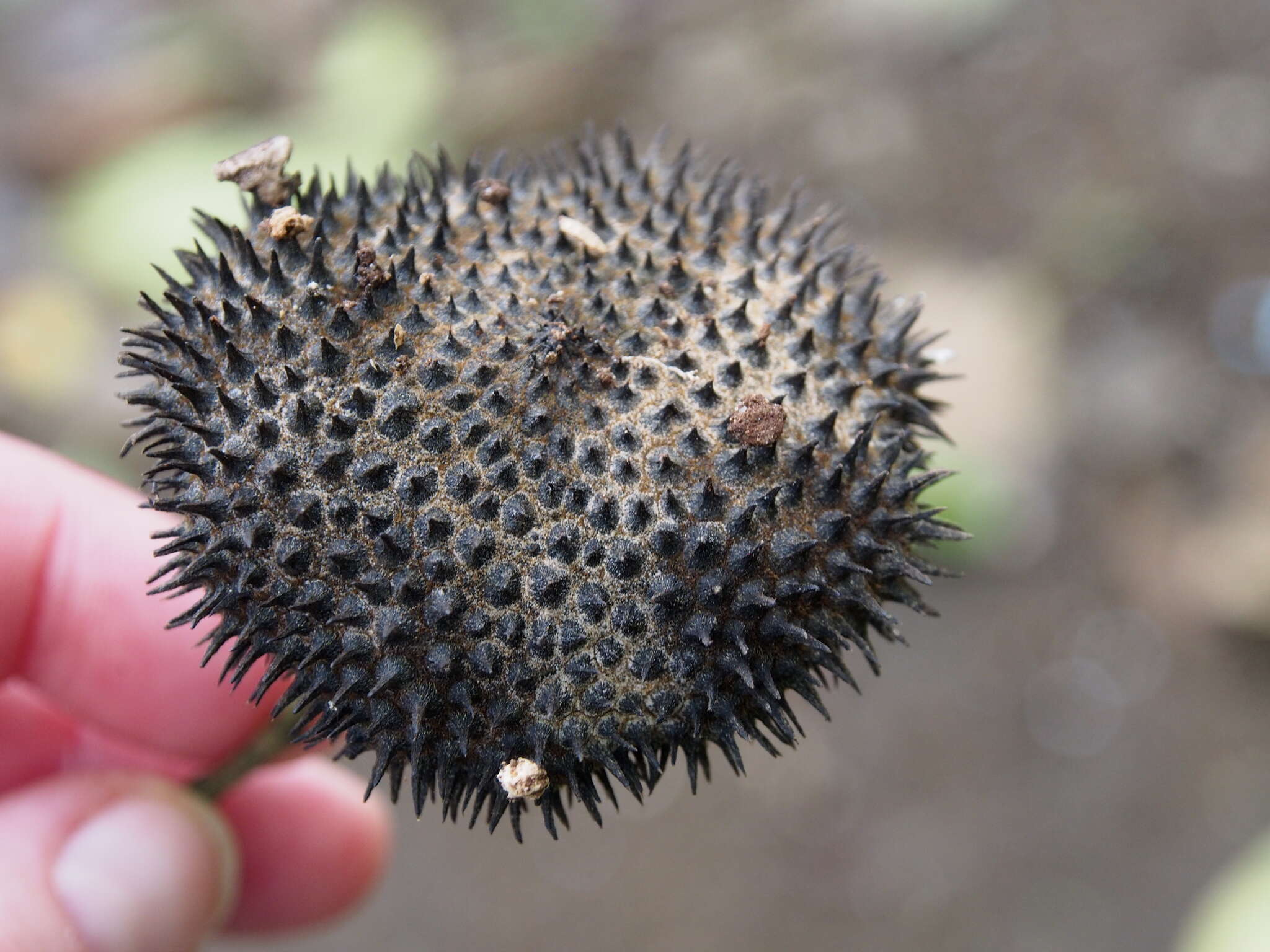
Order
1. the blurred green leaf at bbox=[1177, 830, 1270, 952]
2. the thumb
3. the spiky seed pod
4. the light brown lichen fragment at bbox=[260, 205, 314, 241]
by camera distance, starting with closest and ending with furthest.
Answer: the spiky seed pod, the light brown lichen fragment at bbox=[260, 205, 314, 241], the thumb, the blurred green leaf at bbox=[1177, 830, 1270, 952]

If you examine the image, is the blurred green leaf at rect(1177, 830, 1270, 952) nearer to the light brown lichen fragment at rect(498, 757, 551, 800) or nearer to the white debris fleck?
the light brown lichen fragment at rect(498, 757, 551, 800)

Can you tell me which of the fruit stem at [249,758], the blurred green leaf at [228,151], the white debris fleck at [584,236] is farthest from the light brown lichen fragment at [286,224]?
the blurred green leaf at [228,151]

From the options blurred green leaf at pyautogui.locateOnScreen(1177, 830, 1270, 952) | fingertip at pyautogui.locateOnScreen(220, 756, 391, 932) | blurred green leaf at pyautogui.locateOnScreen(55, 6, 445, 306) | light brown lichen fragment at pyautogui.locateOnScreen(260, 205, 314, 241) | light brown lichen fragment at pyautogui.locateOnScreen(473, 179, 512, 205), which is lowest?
blurred green leaf at pyautogui.locateOnScreen(1177, 830, 1270, 952)

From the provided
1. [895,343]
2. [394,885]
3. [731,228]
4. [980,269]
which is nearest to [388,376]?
[731,228]

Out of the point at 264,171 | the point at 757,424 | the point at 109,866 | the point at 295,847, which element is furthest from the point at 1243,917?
the point at 264,171

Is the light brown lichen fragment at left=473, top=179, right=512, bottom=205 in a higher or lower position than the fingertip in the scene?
higher

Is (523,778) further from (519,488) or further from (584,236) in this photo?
(584,236)

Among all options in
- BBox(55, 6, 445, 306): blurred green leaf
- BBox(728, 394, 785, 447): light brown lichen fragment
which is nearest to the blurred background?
BBox(55, 6, 445, 306): blurred green leaf

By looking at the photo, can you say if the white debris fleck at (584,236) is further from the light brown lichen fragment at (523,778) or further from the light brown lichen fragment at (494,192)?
the light brown lichen fragment at (523,778)
